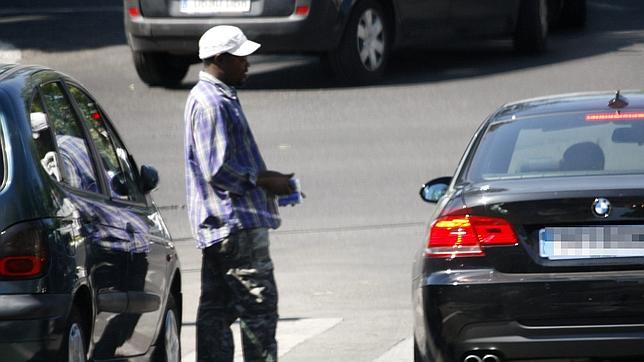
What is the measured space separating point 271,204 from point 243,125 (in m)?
0.36

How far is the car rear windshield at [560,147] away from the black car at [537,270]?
0.49 ft

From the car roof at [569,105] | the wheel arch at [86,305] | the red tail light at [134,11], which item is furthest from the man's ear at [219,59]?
the red tail light at [134,11]

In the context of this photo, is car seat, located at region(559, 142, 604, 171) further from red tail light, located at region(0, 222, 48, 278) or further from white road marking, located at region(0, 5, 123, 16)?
white road marking, located at region(0, 5, 123, 16)

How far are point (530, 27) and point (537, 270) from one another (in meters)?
12.3

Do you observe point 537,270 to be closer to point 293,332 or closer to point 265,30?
point 293,332

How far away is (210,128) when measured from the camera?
23.6 feet

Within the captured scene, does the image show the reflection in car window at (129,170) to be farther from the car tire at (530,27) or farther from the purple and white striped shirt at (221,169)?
the car tire at (530,27)

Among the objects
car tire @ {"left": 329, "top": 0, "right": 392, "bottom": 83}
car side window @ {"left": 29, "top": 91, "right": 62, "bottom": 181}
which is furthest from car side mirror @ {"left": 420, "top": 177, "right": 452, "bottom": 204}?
car tire @ {"left": 329, "top": 0, "right": 392, "bottom": 83}

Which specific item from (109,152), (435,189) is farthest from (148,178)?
(435,189)

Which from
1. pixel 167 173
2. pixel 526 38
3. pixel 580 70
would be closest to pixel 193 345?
pixel 167 173

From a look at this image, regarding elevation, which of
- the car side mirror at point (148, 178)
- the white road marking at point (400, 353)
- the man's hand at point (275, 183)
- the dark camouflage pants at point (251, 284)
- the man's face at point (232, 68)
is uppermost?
the man's face at point (232, 68)

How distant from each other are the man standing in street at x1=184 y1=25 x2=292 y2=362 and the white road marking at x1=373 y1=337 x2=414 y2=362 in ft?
4.45

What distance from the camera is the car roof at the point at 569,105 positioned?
773 cm

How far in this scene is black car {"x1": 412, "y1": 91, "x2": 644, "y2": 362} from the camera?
656 cm
